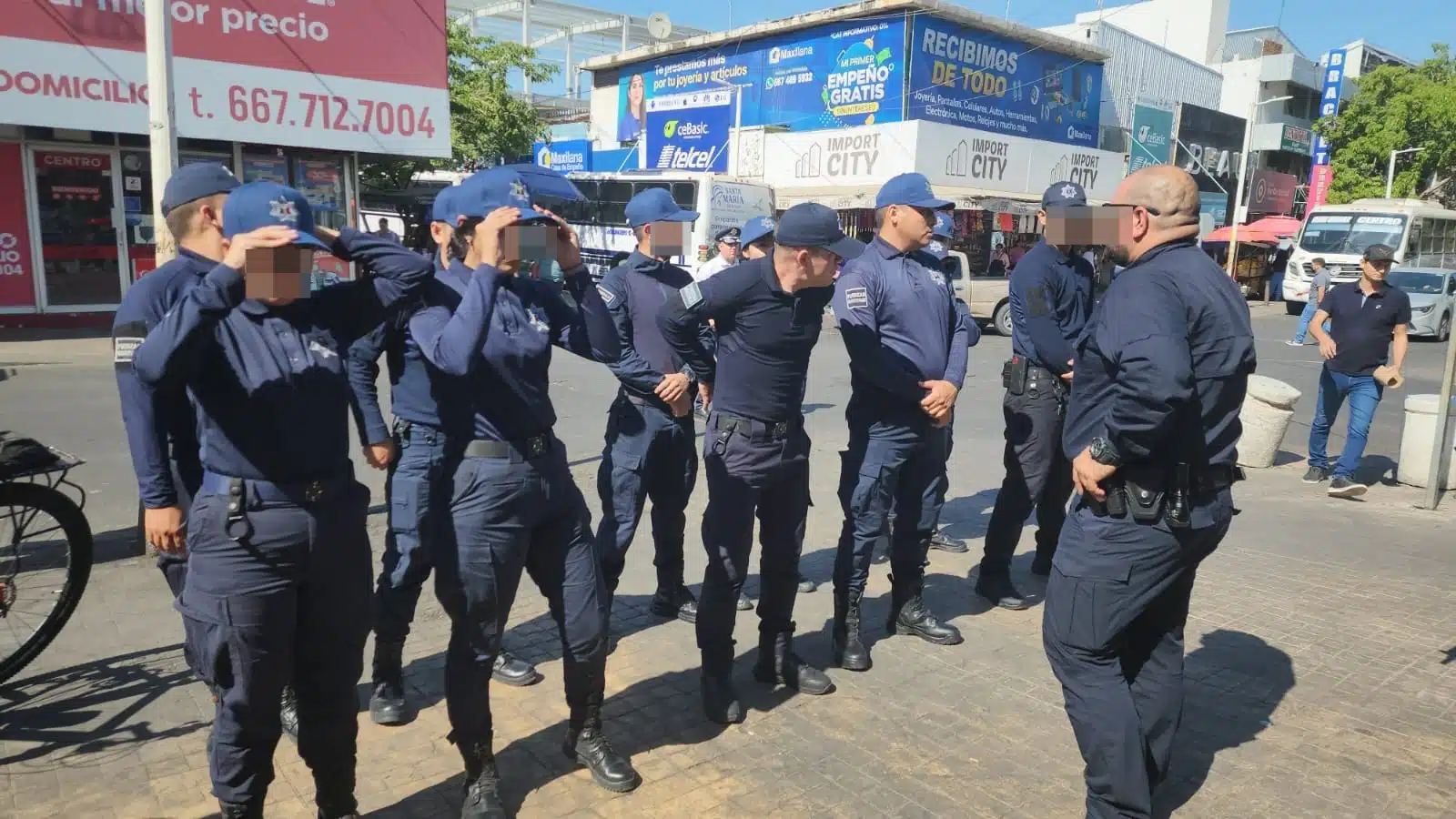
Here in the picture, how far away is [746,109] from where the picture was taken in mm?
30109

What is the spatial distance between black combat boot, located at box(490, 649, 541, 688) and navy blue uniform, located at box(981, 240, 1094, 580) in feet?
8.49

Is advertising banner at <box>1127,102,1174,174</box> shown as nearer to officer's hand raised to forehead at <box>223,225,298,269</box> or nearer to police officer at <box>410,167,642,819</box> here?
police officer at <box>410,167,642,819</box>

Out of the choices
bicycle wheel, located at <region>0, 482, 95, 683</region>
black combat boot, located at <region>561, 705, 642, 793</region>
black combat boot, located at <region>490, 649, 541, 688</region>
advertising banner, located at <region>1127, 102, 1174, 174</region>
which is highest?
advertising banner, located at <region>1127, 102, 1174, 174</region>

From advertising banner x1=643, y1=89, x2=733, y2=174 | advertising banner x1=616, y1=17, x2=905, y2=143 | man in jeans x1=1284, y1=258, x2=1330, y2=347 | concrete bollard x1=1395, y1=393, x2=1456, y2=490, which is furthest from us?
advertising banner x1=643, y1=89, x2=733, y2=174

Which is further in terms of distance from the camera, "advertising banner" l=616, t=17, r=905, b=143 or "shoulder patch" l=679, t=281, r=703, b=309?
"advertising banner" l=616, t=17, r=905, b=143

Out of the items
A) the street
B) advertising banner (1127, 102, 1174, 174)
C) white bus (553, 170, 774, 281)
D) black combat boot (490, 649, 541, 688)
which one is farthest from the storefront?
advertising banner (1127, 102, 1174, 174)

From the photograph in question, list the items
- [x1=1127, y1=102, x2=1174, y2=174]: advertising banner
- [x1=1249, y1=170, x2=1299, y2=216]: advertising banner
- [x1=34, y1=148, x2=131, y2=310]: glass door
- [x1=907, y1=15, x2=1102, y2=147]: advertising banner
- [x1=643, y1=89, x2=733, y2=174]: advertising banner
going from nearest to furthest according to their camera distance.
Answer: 1. [x1=34, y1=148, x2=131, y2=310]: glass door
2. [x1=907, y1=15, x2=1102, y2=147]: advertising banner
3. [x1=643, y1=89, x2=733, y2=174]: advertising banner
4. [x1=1127, y1=102, x2=1174, y2=174]: advertising banner
5. [x1=1249, y1=170, x2=1299, y2=216]: advertising banner

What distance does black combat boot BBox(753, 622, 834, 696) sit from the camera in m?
4.07

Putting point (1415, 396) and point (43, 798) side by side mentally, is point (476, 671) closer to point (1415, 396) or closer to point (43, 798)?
point (43, 798)

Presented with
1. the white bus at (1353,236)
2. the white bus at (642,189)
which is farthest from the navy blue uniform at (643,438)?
the white bus at (1353,236)

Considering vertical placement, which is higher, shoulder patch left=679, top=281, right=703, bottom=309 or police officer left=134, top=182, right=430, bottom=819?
shoulder patch left=679, top=281, right=703, bottom=309

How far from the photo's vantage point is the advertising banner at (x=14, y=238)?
43.7ft

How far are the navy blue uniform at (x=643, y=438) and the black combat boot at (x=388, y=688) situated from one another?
3.73 feet

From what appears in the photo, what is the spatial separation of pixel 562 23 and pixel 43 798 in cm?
4621
